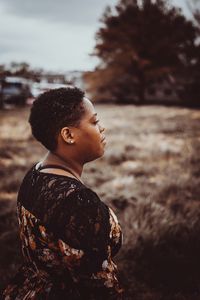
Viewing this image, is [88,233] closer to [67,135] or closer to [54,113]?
[67,135]

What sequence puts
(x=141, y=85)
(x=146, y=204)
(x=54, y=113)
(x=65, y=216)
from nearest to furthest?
1. (x=65, y=216)
2. (x=54, y=113)
3. (x=146, y=204)
4. (x=141, y=85)

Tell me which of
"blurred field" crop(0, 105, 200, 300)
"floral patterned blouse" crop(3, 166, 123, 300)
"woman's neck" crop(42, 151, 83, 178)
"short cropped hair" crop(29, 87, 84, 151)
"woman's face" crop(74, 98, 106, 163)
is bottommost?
"blurred field" crop(0, 105, 200, 300)

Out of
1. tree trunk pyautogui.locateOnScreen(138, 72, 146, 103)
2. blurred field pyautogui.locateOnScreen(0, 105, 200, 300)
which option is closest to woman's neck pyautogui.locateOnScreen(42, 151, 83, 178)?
blurred field pyautogui.locateOnScreen(0, 105, 200, 300)

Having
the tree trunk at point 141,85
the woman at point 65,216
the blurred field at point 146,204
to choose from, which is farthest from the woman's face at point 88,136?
the tree trunk at point 141,85

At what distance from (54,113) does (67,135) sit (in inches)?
4.9

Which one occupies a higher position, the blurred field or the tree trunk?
the blurred field

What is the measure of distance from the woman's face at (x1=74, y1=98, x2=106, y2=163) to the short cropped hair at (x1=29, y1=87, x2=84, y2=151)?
0.12 ft

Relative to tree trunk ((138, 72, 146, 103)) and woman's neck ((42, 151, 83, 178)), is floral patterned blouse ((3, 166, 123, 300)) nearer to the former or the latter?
woman's neck ((42, 151, 83, 178))

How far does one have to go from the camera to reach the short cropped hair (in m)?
1.77


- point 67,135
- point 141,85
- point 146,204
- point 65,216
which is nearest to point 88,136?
point 67,135

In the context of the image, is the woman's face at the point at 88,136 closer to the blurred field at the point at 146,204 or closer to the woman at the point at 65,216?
the woman at the point at 65,216

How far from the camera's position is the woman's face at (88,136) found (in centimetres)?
183

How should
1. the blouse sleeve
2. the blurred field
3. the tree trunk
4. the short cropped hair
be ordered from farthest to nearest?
the tree trunk
the blurred field
the short cropped hair
the blouse sleeve

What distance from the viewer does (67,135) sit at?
5.87ft
